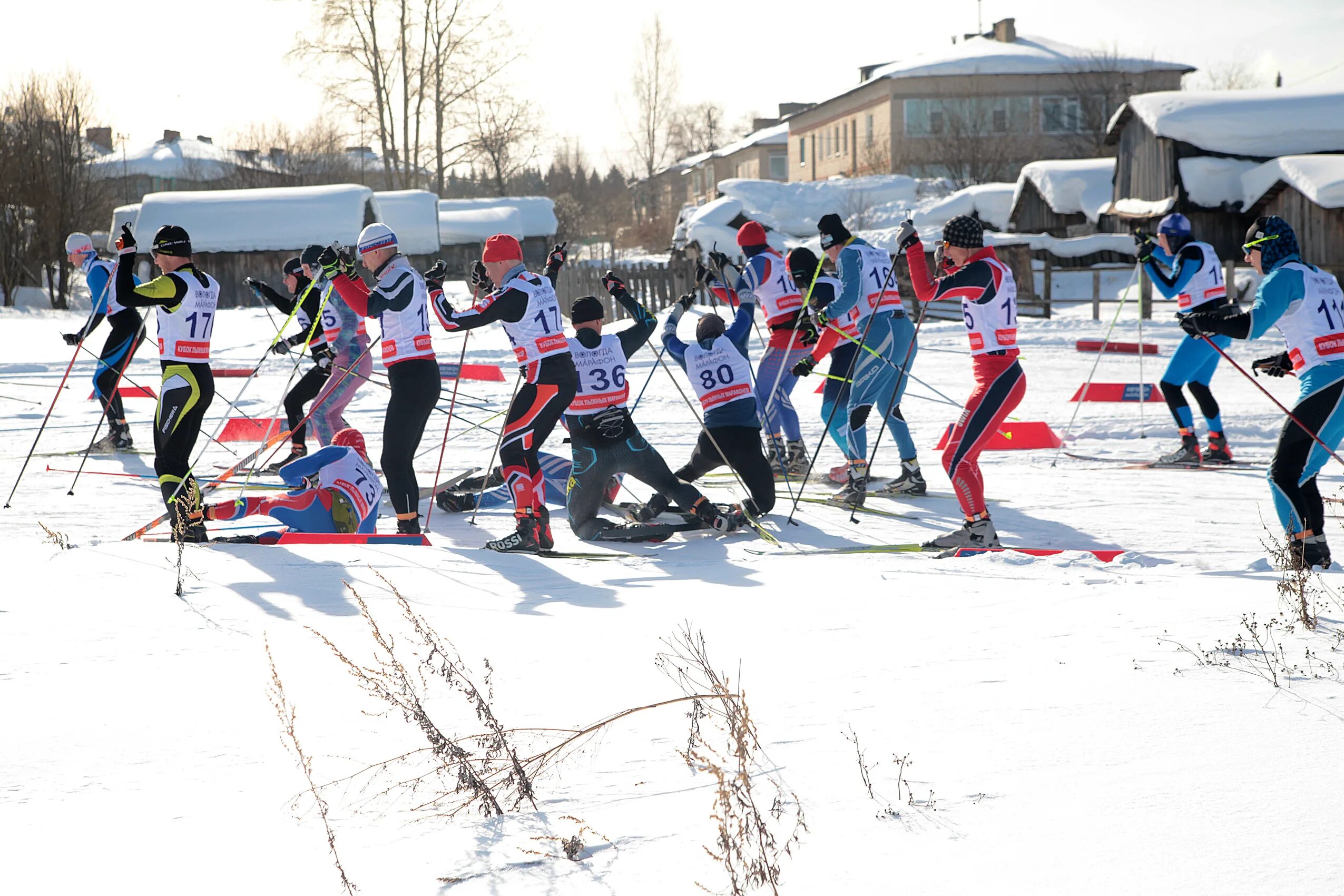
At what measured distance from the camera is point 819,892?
7.27 feet

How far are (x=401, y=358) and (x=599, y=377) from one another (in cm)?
112

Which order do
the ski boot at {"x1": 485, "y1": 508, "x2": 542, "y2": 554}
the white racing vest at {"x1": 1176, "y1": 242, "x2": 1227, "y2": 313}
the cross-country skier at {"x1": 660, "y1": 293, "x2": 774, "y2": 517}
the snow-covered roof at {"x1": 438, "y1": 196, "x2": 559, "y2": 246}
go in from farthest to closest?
the snow-covered roof at {"x1": 438, "y1": 196, "x2": 559, "y2": 246} < the white racing vest at {"x1": 1176, "y1": 242, "x2": 1227, "y2": 313} < the cross-country skier at {"x1": 660, "y1": 293, "x2": 774, "y2": 517} < the ski boot at {"x1": 485, "y1": 508, "x2": 542, "y2": 554}

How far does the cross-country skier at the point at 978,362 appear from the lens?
5691 mm

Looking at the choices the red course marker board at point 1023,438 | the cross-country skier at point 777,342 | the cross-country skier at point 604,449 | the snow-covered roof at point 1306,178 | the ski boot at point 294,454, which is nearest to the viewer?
the cross-country skier at point 604,449

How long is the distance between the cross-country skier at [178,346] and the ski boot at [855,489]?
3849 millimetres

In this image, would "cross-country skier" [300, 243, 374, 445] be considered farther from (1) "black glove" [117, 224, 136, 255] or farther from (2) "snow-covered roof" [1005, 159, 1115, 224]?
(2) "snow-covered roof" [1005, 159, 1115, 224]

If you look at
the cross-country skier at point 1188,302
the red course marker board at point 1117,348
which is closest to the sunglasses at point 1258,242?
the cross-country skier at point 1188,302

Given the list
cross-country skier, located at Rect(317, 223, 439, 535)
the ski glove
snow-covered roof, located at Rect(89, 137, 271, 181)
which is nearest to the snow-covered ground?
→ cross-country skier, located at Rect(317, 223, 439, 535)

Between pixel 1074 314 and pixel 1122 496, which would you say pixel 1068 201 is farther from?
pixel 1122 496

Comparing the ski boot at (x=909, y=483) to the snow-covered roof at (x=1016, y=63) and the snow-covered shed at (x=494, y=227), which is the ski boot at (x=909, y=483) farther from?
the snow-covered roof at (x=1016, y=63)

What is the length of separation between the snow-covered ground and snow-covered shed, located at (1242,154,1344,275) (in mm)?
17451

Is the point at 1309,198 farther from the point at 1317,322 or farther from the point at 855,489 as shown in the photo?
the point at 1317,322

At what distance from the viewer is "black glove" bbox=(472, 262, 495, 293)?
6625 millimetres

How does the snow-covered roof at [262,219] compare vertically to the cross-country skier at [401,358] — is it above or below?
above
